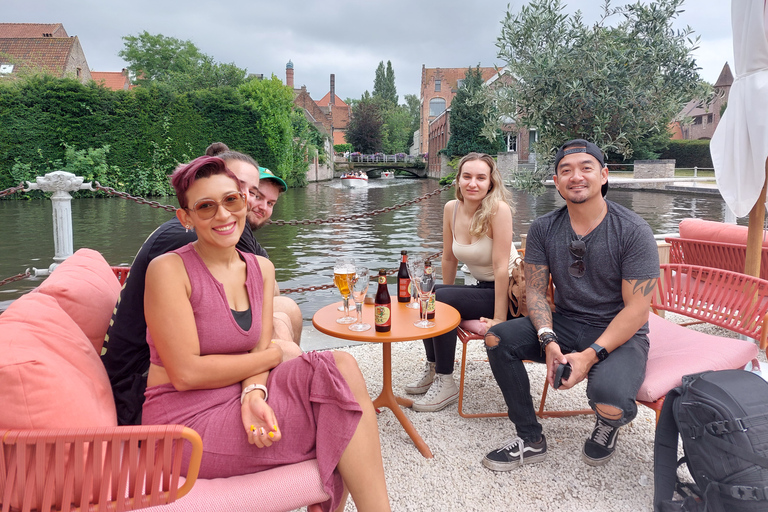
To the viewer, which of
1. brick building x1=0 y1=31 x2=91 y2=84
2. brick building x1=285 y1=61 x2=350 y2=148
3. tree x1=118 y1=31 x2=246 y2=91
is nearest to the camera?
brick building x1=0 y1=31 x2=91 y2=84

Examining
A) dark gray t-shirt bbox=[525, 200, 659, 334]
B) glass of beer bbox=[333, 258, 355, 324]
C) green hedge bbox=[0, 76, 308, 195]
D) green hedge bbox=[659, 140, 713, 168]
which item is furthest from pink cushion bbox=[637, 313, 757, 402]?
green hedge bbox=[659, 140, 713, 168]

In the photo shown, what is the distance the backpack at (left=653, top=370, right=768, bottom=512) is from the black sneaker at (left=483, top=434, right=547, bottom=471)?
24.1 inches

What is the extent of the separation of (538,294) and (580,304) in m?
0.23

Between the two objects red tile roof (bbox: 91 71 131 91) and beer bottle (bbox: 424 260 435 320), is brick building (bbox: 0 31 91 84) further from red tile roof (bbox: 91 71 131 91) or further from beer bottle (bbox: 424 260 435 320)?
beer bottle (bbox: 424 260 435 320)

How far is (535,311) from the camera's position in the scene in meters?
2.81

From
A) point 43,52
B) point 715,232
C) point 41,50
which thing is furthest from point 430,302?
point 41,50

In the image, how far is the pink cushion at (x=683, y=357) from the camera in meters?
2.29

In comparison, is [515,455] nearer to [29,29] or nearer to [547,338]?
[547,338]

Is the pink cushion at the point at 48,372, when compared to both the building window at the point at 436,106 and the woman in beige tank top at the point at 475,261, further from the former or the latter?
the building window at the point at 436,106

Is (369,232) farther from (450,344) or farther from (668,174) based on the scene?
(668,174)

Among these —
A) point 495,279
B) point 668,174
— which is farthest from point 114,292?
point 668,174

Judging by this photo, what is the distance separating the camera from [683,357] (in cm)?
244

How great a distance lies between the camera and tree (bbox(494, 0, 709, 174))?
6.27m

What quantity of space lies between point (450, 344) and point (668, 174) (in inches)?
1238
